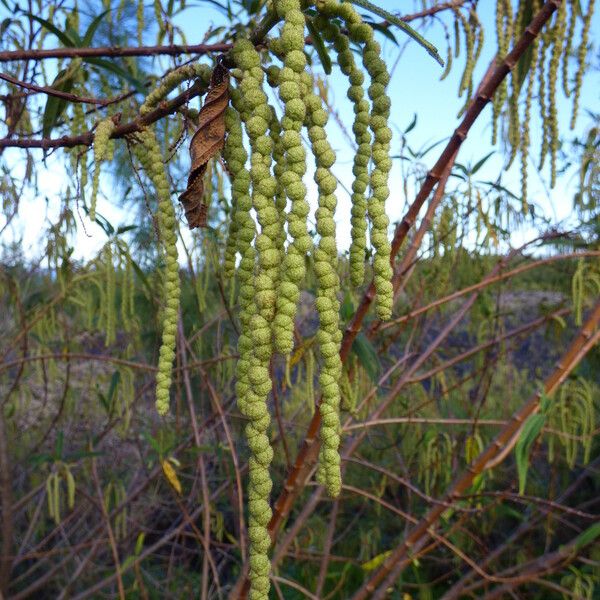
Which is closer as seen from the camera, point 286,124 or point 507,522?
point 286,124

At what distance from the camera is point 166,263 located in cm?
58

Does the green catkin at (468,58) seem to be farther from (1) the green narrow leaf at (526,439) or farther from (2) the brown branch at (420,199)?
(1) the green narrow leaf at (526,439)

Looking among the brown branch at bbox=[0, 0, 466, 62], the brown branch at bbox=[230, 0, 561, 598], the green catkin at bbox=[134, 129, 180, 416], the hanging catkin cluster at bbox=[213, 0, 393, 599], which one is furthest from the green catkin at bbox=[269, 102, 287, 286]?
the brown branch at bbox=[230, 0, 561, 598]

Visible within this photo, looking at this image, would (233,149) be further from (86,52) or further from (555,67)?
(555,67)

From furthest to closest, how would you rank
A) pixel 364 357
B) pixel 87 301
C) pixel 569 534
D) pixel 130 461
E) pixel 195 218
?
pixel 130 461, pixel 569 534, pixel 87 301, pixel 364 357, pixel 195 218

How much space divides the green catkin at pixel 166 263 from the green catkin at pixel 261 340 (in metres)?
0.10

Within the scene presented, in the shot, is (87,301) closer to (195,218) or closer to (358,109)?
(195,218)

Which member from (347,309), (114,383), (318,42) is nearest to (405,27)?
(318,42)

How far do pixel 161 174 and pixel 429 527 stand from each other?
85 cm

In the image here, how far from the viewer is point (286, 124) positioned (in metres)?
0.44

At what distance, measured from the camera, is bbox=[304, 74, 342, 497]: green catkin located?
433 mm

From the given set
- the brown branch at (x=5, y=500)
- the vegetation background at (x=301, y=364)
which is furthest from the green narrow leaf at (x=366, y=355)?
the brown branch at (x=5, y=500)

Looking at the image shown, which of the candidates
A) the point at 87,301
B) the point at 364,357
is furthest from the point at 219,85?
the point at 87,301

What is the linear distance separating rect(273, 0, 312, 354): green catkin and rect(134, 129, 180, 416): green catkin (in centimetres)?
13
